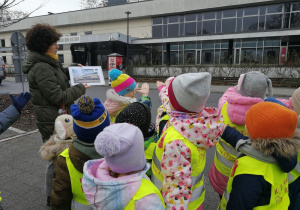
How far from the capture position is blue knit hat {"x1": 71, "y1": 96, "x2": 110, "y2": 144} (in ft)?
5.49

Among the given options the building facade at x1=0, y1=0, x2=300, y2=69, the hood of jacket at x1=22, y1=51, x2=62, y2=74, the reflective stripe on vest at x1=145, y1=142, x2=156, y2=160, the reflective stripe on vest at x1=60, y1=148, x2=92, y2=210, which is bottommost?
the reflective stripe on vest at x1=60, y1=148, x2=92, y2=210

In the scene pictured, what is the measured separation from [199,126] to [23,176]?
11.0ft

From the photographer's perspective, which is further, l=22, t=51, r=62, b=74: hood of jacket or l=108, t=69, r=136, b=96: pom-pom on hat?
l=108, t=69, r=136, b=96: pom-pom on hat

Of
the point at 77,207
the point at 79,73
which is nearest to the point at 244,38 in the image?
the point at 79,73

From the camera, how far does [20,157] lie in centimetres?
448

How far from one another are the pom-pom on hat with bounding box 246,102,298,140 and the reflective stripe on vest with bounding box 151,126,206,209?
0.43 meters

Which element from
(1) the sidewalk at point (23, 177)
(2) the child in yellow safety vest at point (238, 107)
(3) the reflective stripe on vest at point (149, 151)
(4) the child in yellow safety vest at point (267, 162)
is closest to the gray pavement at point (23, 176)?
(1) the sidewalk at point (23, 177)

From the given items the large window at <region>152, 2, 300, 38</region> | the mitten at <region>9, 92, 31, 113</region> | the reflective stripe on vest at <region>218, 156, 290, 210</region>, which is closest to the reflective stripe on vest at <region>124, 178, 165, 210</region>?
the reflective stripe on vest at <region>218, 156, 290, 210</region>

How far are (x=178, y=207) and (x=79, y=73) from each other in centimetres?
235

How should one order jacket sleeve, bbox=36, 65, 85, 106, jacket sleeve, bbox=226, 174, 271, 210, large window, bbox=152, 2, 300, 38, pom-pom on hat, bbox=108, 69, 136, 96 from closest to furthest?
1. jacket sleeve, bbox=226, 174, 271, 210
2. jacket sleeve, bbox=36, 65, 85, 106
3. pom-pom on hat, bbox=108, 69, 136, 96
4. large window, bbox=152, 2, 300, 38

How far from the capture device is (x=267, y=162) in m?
1.56

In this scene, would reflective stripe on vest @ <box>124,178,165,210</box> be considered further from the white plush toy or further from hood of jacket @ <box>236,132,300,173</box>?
the white plush toy

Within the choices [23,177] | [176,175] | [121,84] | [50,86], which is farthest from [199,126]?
[23,177]

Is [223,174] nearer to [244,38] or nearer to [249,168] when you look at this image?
[249,168]
